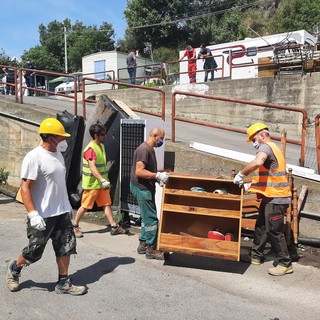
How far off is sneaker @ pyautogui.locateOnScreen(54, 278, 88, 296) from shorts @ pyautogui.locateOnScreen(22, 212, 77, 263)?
0.97ft

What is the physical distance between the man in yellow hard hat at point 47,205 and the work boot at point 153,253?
118 centimetres

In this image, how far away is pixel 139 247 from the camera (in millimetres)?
5344

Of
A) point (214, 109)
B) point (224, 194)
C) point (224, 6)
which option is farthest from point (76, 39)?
point (224, 194)

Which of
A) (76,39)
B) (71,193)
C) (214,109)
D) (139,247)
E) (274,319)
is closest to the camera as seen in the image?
(274,319)

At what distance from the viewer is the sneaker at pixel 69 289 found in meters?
4.03

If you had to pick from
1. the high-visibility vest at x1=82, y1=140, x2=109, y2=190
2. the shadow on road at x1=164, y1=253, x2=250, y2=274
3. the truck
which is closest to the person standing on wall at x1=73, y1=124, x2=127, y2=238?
the high-visibility vest at x1=82, y1=140, x2=109, y2=190

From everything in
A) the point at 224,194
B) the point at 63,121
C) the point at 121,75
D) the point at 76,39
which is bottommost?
the point at 224,194

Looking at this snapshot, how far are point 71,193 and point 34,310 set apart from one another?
3980 mm

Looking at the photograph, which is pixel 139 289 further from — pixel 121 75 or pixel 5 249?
pixel 121 75

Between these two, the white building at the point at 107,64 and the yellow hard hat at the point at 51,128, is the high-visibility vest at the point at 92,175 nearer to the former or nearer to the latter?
the yellow hard hat at the point at 51,128

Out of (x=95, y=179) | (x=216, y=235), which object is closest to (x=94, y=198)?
(x=95, y=179)

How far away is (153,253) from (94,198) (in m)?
1.45

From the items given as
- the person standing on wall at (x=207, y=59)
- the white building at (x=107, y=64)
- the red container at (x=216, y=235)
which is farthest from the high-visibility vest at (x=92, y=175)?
the white building at (x=107, y=64)

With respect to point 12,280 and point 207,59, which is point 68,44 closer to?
point 207,59
